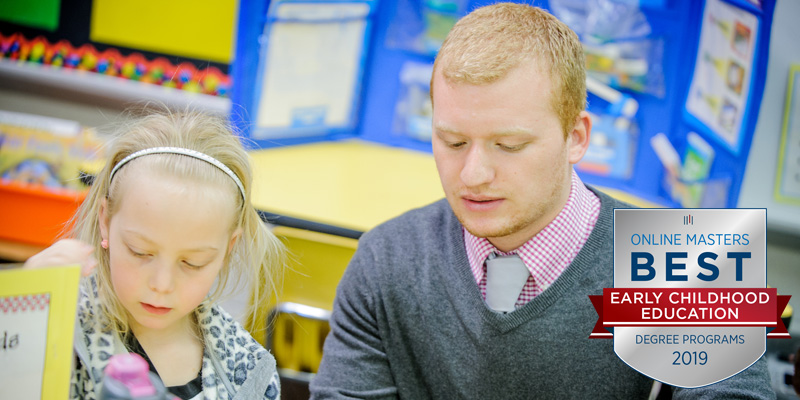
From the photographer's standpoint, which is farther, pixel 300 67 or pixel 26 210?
pixel 26 210

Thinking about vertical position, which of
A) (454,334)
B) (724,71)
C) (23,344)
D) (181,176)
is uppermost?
(724,71)

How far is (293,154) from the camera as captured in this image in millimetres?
2436

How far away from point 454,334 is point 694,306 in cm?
43

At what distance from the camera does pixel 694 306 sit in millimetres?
911

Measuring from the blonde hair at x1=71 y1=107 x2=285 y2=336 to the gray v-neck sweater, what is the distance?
25 cm

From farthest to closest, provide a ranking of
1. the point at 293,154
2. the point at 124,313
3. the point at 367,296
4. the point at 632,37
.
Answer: the point at 293,154 → the point at 632,37 → the point at 367,296 → the point at 124,313

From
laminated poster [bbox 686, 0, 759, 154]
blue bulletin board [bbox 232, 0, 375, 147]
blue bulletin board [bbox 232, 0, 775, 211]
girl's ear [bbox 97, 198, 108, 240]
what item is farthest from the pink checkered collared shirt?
blue bulletin board [bbox 232, 0, 375, 147]

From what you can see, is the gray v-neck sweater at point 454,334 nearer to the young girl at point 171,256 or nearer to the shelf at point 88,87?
the young girl at point 171,256

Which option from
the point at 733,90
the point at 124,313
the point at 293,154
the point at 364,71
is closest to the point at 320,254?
the point at 293,154

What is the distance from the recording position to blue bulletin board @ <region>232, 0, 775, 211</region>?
82.0 inches

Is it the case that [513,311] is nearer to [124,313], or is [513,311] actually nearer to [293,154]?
[124,313]

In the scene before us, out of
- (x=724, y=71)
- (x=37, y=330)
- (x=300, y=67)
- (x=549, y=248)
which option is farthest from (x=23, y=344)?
(x=724, y=71)

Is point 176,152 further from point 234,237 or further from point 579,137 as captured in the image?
point 579,137

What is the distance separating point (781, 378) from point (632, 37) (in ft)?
3.38
